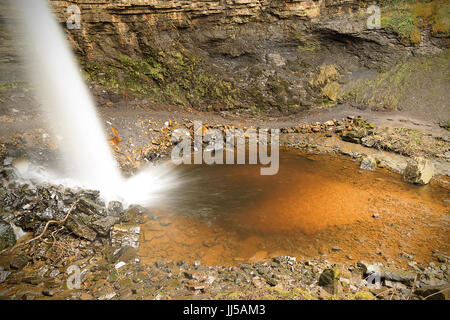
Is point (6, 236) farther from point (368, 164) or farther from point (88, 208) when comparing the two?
point (368, 164)

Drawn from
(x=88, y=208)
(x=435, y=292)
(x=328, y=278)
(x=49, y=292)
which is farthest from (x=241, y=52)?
(x=49, y=292)

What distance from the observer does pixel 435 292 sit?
3238 mm

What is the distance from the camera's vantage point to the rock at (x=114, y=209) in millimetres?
5518

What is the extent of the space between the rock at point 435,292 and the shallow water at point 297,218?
101 cm

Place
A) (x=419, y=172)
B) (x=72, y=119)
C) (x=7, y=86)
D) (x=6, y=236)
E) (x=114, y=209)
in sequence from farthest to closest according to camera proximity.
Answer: (x=72, y=119)
(x=7, y=86)
(x=419, y=172)
(x=114, y=209)
(x=6, y=236)

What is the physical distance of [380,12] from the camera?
12.4 meters

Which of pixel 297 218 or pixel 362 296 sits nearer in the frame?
pixel 362 296

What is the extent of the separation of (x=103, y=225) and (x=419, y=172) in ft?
29.9

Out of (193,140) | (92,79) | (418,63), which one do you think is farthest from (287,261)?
(418,63)

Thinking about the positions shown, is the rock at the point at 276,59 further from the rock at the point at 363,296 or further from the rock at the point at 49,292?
the rock at the point at 49,292

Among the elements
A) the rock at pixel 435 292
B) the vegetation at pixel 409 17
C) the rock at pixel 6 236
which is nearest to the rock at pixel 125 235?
the rock at pixel 6 236

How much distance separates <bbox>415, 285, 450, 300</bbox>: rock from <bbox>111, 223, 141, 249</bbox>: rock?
4.85 meters

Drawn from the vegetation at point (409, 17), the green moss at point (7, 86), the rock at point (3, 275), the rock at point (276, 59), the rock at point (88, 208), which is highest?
the vegetation at point (409, 17)

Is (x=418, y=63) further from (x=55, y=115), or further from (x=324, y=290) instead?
(x=55, y=115)
